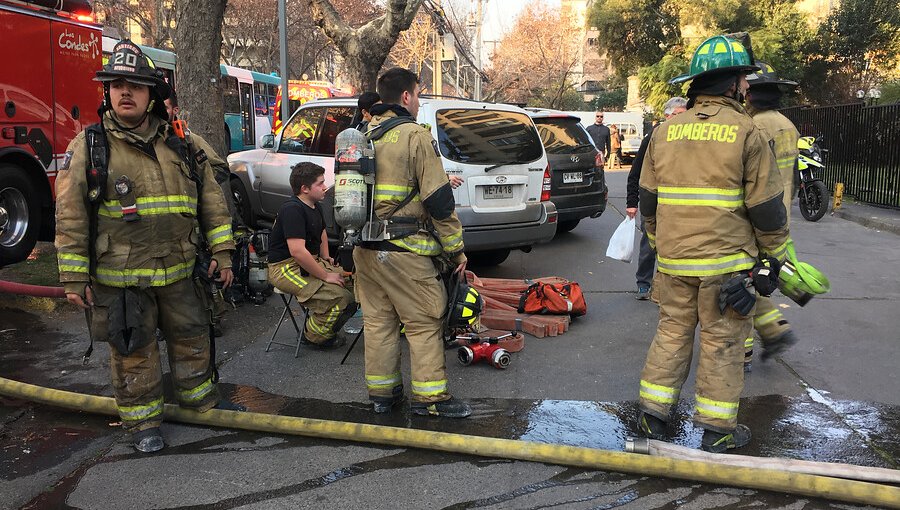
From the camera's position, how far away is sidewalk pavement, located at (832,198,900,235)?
11167 millimetres

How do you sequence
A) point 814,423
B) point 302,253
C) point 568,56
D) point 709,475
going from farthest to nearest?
1. point 568,56
2. point 302,253
3. point 814,423
4. point 709,475

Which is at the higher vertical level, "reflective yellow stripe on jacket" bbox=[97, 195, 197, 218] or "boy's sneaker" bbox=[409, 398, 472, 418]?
"reflective yellow stripe on jacket" bbox=[97, 195, 197, 218]

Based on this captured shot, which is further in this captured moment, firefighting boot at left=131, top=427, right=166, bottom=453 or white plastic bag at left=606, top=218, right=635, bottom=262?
white plastic bag at left=606, top=218, right=635, bottom=262

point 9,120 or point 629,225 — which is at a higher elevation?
point 9,120

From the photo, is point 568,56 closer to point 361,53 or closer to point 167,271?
point 361,53

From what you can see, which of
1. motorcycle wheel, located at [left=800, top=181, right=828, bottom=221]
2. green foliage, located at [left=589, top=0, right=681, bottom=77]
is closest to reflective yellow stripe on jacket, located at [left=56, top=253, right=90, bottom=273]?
motorcycle wheel, located at [left=800, top=181, right=828, bottom=221]

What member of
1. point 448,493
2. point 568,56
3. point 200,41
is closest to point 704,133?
point 448,493

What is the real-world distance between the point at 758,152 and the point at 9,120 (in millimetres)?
6594

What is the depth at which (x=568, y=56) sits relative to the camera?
147 feet

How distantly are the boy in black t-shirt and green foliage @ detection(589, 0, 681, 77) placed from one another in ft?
95.4

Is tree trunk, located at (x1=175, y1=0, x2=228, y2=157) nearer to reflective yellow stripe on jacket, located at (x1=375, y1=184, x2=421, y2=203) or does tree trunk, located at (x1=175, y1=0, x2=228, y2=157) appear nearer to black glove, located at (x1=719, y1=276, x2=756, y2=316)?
reflective yellow stripe on jacket, located at (x1=375, y1=184, x2=421, y2=203)

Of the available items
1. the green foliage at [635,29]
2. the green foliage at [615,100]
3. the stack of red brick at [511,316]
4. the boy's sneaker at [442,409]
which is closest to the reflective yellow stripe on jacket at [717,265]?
the boy's sneaker at [442,409]

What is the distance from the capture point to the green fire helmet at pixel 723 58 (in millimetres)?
3604

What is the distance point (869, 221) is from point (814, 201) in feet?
2.89
